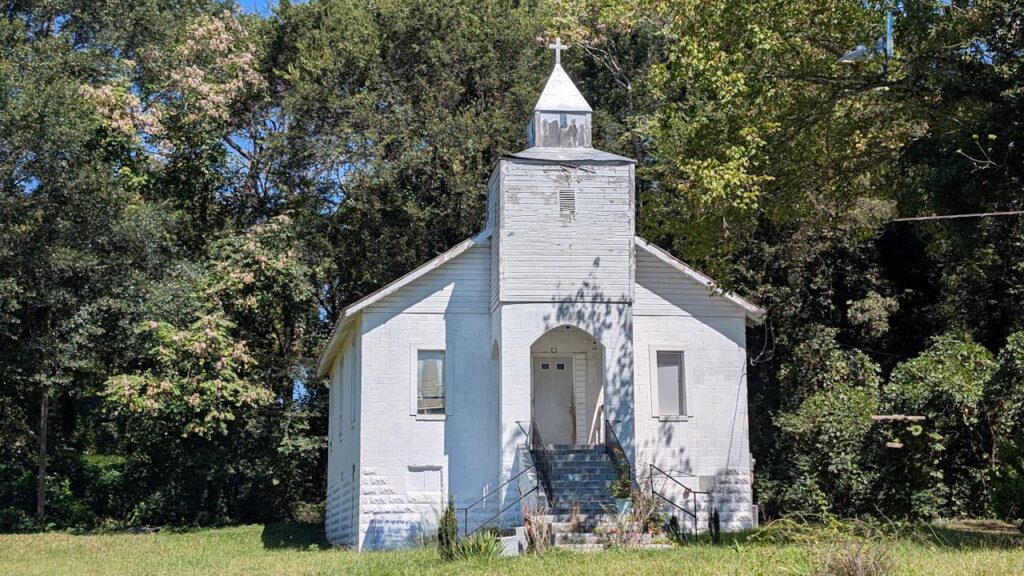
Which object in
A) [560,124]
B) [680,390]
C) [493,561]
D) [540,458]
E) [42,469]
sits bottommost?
[493,561]

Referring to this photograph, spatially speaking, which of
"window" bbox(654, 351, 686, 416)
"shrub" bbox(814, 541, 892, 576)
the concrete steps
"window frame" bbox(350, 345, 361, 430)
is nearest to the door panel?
the concrete steps

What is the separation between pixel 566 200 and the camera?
26.2m

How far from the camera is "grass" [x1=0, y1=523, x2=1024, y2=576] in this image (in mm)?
14857

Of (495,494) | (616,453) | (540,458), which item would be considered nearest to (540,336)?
(540,458)

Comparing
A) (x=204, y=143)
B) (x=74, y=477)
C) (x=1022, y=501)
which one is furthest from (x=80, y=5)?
(x=1022, y=501)

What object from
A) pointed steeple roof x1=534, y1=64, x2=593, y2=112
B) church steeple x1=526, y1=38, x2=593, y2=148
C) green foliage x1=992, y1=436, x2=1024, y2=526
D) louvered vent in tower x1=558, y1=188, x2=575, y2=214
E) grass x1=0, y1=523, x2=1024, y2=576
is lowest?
grass x1=0, y1=523, x2=1024, y2=576

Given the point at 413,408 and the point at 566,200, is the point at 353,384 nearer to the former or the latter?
the point at 413,408

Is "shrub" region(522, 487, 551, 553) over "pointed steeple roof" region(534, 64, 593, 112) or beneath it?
beneath

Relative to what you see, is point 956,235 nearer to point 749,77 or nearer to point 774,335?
point 749,77

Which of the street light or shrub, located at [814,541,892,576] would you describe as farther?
the street light

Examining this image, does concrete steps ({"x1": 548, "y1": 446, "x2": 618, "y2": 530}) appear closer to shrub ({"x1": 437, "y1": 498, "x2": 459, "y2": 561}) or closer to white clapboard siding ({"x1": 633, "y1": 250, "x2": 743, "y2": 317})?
white clapboard siding ({"x1": 633, "y1": 250, "x2": 743, "y2": 317})

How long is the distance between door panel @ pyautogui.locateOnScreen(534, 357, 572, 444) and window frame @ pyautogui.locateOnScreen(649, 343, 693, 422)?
1.93 m

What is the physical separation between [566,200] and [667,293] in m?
3.39

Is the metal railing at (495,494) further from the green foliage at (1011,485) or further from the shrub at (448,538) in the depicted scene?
the green foliage at (1011,485)
